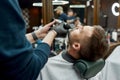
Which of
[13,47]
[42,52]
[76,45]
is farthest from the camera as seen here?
[76,45]

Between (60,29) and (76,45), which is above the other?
(60,29)

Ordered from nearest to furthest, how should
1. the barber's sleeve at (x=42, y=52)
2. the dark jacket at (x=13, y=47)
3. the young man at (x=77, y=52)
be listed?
the dark jacket at (x=13, y=47)
the barber's sleeve at (x=42, y=52)
the young man at (x=77, y=52)

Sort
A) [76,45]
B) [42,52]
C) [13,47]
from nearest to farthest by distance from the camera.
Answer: [13,47] < [42,52] < [76,45]

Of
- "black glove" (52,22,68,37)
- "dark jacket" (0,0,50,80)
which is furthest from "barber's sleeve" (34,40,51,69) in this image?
"black glove" (52,22,68,37)

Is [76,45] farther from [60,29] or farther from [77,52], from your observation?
[60,29]

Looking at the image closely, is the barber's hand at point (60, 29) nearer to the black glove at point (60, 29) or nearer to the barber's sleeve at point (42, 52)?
the black glove at point (60, 29)

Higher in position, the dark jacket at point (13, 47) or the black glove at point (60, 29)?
the dark jacket at point (13, 47)

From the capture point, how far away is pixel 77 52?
155 cm

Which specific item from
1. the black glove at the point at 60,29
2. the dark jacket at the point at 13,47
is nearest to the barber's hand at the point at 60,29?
the black glove at the point at 60,29

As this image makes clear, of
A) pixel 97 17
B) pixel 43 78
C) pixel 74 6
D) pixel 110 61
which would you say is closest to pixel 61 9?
pixel 74 6

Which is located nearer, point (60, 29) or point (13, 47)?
point (13, 47)

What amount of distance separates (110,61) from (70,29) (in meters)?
0.47

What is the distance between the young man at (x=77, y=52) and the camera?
4.77 feet

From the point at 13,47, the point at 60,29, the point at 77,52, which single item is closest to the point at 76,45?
the point at 77,52
